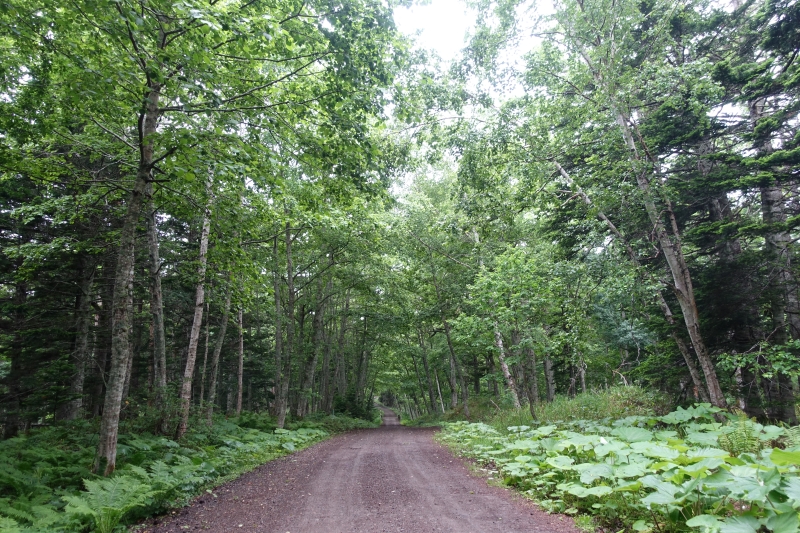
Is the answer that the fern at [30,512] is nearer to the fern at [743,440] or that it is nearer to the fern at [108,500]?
the fern at [108,500]

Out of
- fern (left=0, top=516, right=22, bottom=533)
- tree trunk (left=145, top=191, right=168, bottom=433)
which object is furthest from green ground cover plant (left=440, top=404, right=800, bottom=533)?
tree trunk (left=145, top=191, right=168, bottom=433)

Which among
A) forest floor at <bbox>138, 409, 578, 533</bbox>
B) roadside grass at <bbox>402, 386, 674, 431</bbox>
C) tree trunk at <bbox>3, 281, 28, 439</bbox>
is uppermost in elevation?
tree trunk at <bbox>3, 281, 28, 439</bbox>

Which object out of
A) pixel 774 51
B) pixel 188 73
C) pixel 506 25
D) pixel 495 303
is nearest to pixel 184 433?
pixel 188 73

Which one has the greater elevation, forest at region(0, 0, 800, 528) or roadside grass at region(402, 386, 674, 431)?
forest at region(0, 0, 800, 528)

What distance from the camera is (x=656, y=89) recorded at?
8.33 metres

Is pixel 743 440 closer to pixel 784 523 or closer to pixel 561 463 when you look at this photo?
pixel 561 463

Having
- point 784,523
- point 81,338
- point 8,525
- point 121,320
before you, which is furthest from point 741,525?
point 81,338

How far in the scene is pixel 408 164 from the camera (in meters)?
11.3

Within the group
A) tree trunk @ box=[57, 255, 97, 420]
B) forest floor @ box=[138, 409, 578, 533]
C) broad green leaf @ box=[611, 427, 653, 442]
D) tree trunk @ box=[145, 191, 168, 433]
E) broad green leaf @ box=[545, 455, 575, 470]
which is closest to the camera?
forest floor @ box=[138, 409, 578, 533]

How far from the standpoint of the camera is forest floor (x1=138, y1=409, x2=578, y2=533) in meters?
4.71

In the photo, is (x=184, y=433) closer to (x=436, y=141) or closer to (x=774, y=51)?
(x=436, y=141)

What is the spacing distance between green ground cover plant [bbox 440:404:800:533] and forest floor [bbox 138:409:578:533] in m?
0.53

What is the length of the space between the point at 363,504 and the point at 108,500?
3215 mm

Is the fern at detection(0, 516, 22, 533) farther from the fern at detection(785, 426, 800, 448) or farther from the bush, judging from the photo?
the fern at detection(785, 426, 800, 448)
